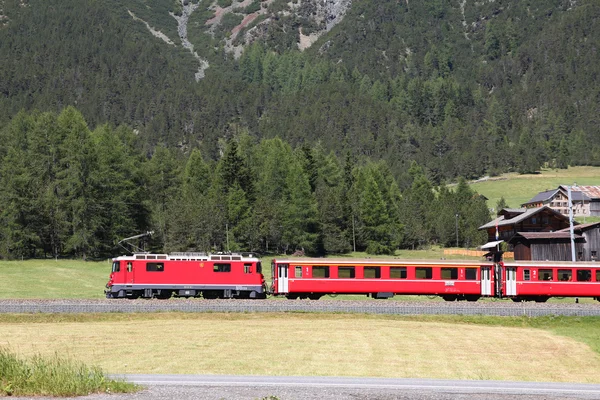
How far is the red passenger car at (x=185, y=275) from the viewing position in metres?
54.3

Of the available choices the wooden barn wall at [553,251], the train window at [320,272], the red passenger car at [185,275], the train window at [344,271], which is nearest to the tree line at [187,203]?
the wooden barn wall at [553,251]

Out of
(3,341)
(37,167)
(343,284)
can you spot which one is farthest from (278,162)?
(3,341)

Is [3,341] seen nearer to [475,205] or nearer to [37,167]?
[37,167]

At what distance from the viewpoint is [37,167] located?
92500mm

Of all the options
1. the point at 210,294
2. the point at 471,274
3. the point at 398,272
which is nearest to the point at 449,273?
the point at 471,274

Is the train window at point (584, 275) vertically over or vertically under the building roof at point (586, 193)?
under

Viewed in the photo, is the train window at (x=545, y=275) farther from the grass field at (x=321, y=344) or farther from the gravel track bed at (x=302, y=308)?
the grass field at (x=321, y=344)

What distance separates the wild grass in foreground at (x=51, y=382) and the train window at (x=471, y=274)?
34.5 meters

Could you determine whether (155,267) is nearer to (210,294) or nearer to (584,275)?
(210,294)

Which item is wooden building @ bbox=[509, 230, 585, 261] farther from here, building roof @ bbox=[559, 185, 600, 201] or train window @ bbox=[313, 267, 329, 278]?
building roof @ bbox=[559, 185, 600, 201]

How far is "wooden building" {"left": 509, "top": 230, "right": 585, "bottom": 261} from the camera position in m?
89.6

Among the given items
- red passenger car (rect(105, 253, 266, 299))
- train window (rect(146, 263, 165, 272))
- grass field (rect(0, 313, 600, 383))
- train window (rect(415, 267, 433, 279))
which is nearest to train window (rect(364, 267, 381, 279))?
train window (rect(415, 267, 433, 279))

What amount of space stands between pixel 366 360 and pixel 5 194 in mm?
66718

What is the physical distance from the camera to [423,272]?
179 ft
